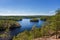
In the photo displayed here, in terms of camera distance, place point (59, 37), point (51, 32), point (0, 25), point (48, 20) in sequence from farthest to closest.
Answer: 1. point (0, 25)
2. point (51, 32)
3. point (48, 20)
4. point (59, 37)

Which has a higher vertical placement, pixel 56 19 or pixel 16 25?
pixel 56 19

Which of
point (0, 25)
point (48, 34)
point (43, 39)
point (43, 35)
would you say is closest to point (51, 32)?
point (48, 34)

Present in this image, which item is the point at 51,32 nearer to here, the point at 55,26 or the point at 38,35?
the point at 38,35

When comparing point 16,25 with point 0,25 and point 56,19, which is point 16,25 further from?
point 56,19

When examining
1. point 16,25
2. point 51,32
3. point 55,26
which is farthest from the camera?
point 16,25

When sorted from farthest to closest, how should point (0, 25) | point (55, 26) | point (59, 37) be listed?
point (0, 25), point (59, 37), point (55, 26)

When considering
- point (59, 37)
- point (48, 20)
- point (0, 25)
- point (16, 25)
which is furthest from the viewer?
point (16, 25)

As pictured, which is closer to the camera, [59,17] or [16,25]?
[59,17]

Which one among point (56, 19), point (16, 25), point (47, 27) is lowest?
point (16, 25)

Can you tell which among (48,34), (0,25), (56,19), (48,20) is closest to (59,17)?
(56,19)
